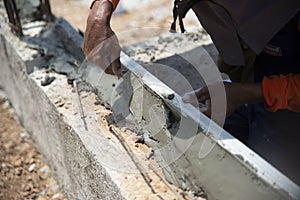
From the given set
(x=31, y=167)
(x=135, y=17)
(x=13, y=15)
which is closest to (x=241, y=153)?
(x=31, y=167)

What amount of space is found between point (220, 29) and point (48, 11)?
1643mm

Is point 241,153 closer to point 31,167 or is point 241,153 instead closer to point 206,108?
point 206,108

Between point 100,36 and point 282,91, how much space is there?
2.51 ft

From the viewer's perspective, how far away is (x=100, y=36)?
1.76m

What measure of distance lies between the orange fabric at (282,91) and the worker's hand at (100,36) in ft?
2.18

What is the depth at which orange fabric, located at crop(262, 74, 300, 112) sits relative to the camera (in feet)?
5.16

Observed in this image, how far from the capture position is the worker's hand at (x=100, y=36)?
5.79ft

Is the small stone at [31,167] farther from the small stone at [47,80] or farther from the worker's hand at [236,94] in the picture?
the worker's hand at [236,94]

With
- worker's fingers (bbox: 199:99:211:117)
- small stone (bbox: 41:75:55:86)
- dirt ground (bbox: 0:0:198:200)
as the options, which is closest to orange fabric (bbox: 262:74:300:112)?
worker's fingers (bbox: 199:99:211:117)

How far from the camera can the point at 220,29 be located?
1823 mm

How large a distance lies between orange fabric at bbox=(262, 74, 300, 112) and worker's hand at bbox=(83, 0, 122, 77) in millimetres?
665

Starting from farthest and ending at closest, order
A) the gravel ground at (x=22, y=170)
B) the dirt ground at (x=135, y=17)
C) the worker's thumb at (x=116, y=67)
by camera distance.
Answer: the dirt ground at (x=135, y=17) < the gravel ground at (x=22, y=170) < the worker's thumb at (x=116, y=67)

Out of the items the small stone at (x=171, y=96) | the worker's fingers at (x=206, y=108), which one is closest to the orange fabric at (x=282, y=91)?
the worker's fingers at (x=206, y=108)

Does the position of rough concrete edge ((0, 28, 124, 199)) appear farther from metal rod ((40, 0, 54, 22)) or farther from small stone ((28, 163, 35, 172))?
metal rod ((40, 0, 54, 22))
